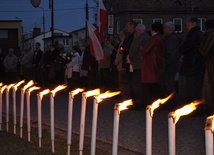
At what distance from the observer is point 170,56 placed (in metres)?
11.9

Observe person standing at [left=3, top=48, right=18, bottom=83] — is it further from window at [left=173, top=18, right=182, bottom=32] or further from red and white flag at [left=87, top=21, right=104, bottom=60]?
window at [left=173, top=18, right=182, bottom=32]

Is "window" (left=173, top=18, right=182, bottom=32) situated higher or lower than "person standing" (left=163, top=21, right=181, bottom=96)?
higher

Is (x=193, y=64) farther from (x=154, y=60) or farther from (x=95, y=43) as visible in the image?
(x=95, y=43)

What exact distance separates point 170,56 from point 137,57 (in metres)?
0.80

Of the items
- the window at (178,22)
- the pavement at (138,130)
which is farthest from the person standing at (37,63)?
the window at (178,22)

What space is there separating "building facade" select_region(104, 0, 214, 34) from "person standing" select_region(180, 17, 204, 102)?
198ft

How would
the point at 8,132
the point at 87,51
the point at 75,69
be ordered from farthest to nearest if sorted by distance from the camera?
the point at 75,69 → the point at 87,51 → the point at 8,132

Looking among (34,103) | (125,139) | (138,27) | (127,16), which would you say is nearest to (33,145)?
(125,139)

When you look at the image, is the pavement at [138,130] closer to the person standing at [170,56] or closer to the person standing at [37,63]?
the person standing at [170,56]

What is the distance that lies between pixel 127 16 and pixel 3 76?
1918 inches

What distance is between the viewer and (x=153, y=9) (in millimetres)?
73500

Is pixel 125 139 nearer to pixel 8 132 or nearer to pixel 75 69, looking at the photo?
pixel 8 132

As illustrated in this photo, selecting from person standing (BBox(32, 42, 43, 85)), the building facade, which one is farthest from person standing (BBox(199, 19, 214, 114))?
the building facade

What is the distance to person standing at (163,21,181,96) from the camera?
11867mm
